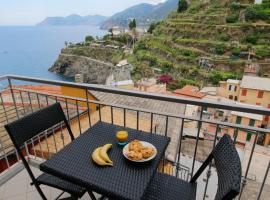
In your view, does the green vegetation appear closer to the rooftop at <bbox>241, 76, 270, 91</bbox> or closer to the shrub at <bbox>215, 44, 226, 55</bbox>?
the shrub at <bbox>215, 44, 226, 55</bbox>

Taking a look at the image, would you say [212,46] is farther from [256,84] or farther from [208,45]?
[256,84]

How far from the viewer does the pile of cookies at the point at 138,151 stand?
1456 mm

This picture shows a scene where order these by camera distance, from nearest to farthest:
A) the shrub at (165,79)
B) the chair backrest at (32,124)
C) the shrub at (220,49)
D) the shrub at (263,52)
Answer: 1. the chair backrest at (32,124)
2. the shrub at (263,52)
3. the shrub at (165,79)
4. the shrub at (220,49)

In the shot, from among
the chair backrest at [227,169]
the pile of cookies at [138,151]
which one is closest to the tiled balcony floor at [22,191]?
the pile of cookies at [138,151]

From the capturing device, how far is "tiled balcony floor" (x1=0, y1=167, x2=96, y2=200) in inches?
97.0

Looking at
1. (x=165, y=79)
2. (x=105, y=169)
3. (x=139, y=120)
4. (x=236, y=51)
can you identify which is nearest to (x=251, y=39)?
(x=236, y=51)

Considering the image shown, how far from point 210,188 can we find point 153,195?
235 inches

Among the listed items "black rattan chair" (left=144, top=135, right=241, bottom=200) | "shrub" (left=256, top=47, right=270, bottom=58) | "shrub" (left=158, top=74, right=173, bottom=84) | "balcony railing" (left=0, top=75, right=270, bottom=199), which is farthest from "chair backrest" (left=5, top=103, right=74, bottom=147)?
"shrub" (left=256, top=47, right=270, bottom=58)

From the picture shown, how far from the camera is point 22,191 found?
255 centimetres

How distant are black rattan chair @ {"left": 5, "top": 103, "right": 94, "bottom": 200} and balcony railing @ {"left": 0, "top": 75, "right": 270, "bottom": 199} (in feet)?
1.46

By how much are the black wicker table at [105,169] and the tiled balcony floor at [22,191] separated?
1105mm

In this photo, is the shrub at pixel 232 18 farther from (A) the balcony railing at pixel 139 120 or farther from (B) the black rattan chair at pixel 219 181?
(B) the black rattan chair at pixel 219 181

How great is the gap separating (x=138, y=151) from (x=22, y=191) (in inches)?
79.1

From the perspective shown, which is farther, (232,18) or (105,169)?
(232,18)
